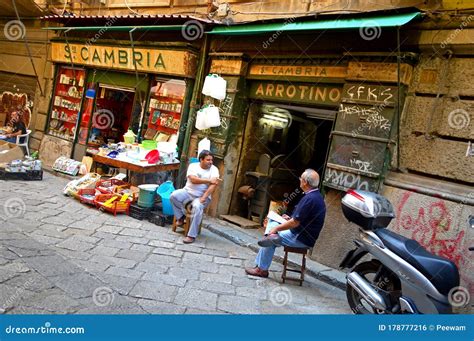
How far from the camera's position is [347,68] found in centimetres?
607

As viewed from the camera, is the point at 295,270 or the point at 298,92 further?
the point at 298,92

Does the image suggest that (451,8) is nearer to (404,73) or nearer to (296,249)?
(404,73)

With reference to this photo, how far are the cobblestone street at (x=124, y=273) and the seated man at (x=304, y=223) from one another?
542 mm

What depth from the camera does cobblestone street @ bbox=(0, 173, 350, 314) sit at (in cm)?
376

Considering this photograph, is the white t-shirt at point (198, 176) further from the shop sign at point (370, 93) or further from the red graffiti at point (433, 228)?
the red graffiti at point (433, 228)

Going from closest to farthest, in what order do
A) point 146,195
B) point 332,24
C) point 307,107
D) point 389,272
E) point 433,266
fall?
point 433,266, point 389,272, point 332,24, point 146,195, point 307,107

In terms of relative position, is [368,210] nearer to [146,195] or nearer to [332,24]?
[332,24]

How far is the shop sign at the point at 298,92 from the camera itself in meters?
6.45

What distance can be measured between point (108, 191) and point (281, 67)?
3.87 m

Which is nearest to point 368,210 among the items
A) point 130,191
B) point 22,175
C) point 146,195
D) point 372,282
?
point 372,282
